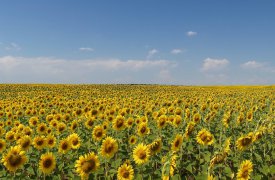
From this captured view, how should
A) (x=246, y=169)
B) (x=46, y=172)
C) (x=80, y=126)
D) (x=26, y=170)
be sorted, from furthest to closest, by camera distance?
(x=80, y=126) < (x=26, y=170) < (x=46, y=172) < (x=246, y=169)

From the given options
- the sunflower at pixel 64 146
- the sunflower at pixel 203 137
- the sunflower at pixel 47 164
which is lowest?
the sunflower at pixel 47 164

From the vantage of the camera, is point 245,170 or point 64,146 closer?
point 245,170

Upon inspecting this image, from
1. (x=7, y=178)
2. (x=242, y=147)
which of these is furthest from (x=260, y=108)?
(x=7, y=178)

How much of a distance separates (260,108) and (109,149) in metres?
12.3

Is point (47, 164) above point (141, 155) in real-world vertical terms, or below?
below

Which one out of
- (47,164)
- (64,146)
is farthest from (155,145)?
(64,146)

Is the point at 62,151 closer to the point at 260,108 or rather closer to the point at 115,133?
the point at 115,133

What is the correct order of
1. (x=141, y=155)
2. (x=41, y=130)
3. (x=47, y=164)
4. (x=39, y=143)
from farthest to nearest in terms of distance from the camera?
1. (x=41, y=130)
2. (x=39, y=143)
3. (x=47, y=164)
4. (x=141, y=155)

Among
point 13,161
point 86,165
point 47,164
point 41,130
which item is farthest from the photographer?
point 41,130

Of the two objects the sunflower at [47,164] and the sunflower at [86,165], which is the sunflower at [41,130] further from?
the sunflower at [86,165]

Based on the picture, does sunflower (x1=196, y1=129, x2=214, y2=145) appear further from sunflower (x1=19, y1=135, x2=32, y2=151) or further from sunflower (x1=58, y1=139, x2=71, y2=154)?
sunflower (x1=19, y1=135, x2=32, y2=151)

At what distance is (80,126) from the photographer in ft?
38.5

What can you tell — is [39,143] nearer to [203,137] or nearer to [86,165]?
[86,165]

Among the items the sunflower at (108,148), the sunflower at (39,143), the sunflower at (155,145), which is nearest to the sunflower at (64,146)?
the sunflower at (39,143)
